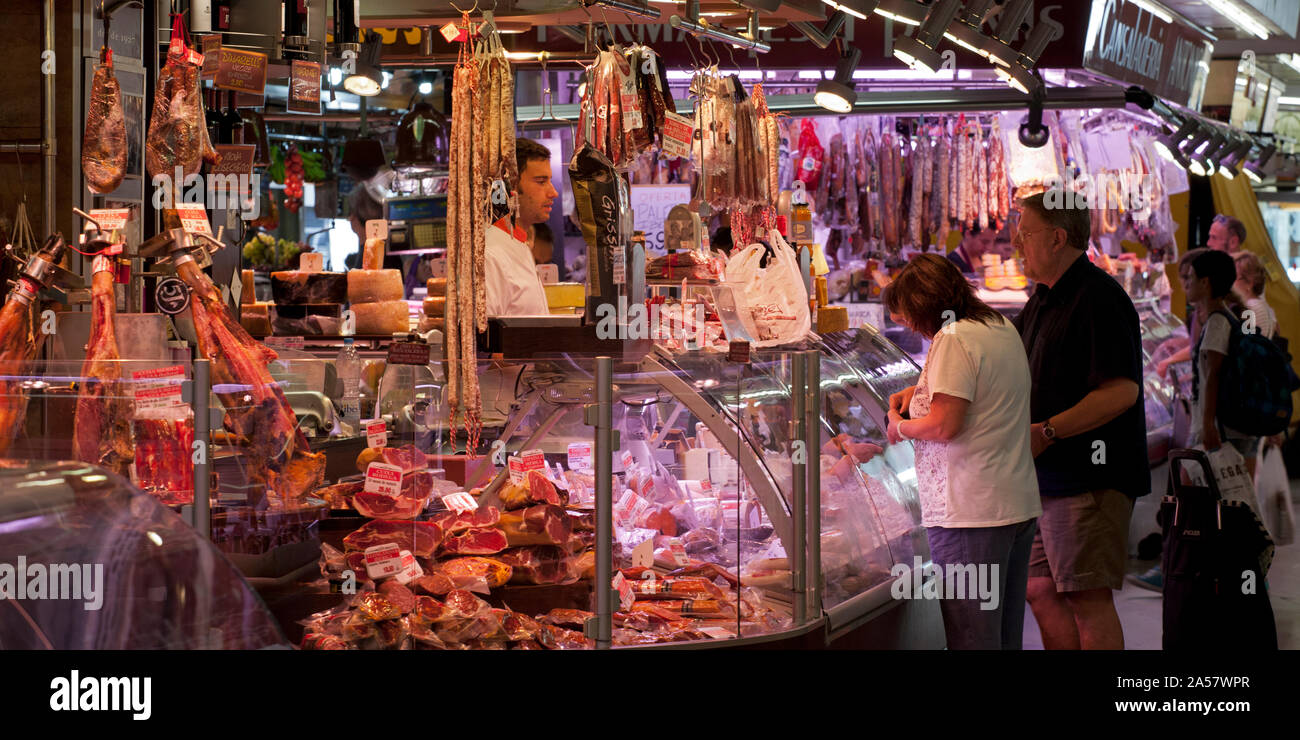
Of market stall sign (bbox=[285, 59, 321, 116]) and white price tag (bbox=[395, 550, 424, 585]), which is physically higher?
market stall sign (bbox=[285, 59, 321, 116])

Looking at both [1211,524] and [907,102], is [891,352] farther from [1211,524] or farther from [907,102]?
[907,102]

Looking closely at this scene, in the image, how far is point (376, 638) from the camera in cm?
326

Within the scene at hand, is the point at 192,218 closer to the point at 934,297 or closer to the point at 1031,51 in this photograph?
the point at 934,297

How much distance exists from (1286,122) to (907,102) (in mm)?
10040

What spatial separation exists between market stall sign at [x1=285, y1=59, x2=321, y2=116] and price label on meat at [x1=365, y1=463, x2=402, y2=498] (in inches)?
64.4

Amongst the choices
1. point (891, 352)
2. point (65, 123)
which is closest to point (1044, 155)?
point (891, 352)

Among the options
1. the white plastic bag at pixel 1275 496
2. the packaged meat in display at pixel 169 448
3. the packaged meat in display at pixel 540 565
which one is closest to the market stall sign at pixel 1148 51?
the white plastic bag at pixel 1275 496

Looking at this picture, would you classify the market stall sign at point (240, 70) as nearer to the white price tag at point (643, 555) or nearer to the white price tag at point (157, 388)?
the white price tag at point (157, 388)

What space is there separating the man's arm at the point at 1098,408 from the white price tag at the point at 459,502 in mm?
2047

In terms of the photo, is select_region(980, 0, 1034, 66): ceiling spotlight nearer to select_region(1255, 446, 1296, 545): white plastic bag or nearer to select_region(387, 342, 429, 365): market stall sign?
select_region(1255, 446, 1296, 545): white plastic bag

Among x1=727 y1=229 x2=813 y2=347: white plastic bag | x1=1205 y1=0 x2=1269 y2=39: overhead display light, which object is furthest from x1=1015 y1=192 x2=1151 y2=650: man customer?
x1=1205 y1=0 x2=1269 y2=39: overhead display light

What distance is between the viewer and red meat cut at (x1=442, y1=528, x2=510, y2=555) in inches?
142

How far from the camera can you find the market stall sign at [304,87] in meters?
4.43
